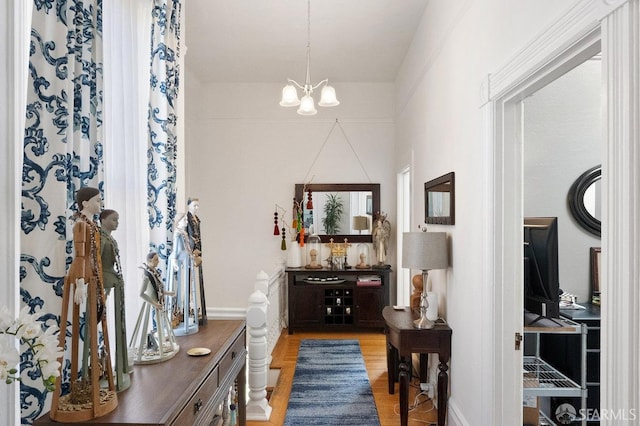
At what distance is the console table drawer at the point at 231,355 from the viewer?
2.00 metres

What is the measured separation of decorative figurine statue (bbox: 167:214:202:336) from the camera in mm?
2102

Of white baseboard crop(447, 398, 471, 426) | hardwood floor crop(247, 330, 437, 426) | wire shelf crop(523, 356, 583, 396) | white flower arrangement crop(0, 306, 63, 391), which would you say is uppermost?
white flower arrangement crop(0, 306, 63, 391)

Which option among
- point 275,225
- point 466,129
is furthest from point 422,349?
point 275,225

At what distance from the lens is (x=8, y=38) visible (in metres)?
1.25

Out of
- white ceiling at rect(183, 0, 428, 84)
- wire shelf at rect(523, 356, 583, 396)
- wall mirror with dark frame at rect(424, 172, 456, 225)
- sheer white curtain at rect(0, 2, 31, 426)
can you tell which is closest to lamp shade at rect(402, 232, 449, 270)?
wall mirror with dark frame at rect(424, 172, 456, 225)

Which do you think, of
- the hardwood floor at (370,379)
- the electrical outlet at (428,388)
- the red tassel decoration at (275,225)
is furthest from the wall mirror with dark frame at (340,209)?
the electrical outlet at (428,388)

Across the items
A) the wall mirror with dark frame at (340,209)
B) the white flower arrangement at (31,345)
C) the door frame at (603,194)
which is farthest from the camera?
the wall mirror with dark frame at (340,209)

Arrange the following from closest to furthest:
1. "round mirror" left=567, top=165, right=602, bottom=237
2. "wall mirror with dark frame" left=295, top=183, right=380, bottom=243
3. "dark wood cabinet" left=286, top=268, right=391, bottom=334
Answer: "round mirror" left=567, top=165, right=602, bottom=237 → "dark wood cabinet" left=286, top=268, right=391, bottom=334 → "wall mirror with dark frame" left=295, top=183, right=380, bottom=243

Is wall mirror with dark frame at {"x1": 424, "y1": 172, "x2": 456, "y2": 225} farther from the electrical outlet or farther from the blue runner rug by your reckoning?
the blue runner rug

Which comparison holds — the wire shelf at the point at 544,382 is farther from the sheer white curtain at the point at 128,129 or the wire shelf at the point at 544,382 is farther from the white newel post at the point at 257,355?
the sheer white curtain at the point at 128,129

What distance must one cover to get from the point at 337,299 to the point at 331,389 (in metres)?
1.75

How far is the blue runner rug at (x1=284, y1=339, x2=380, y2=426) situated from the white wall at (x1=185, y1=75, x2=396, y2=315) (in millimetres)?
1631

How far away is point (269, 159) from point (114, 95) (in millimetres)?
3585

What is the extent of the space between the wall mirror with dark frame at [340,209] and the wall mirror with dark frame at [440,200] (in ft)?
6.50
